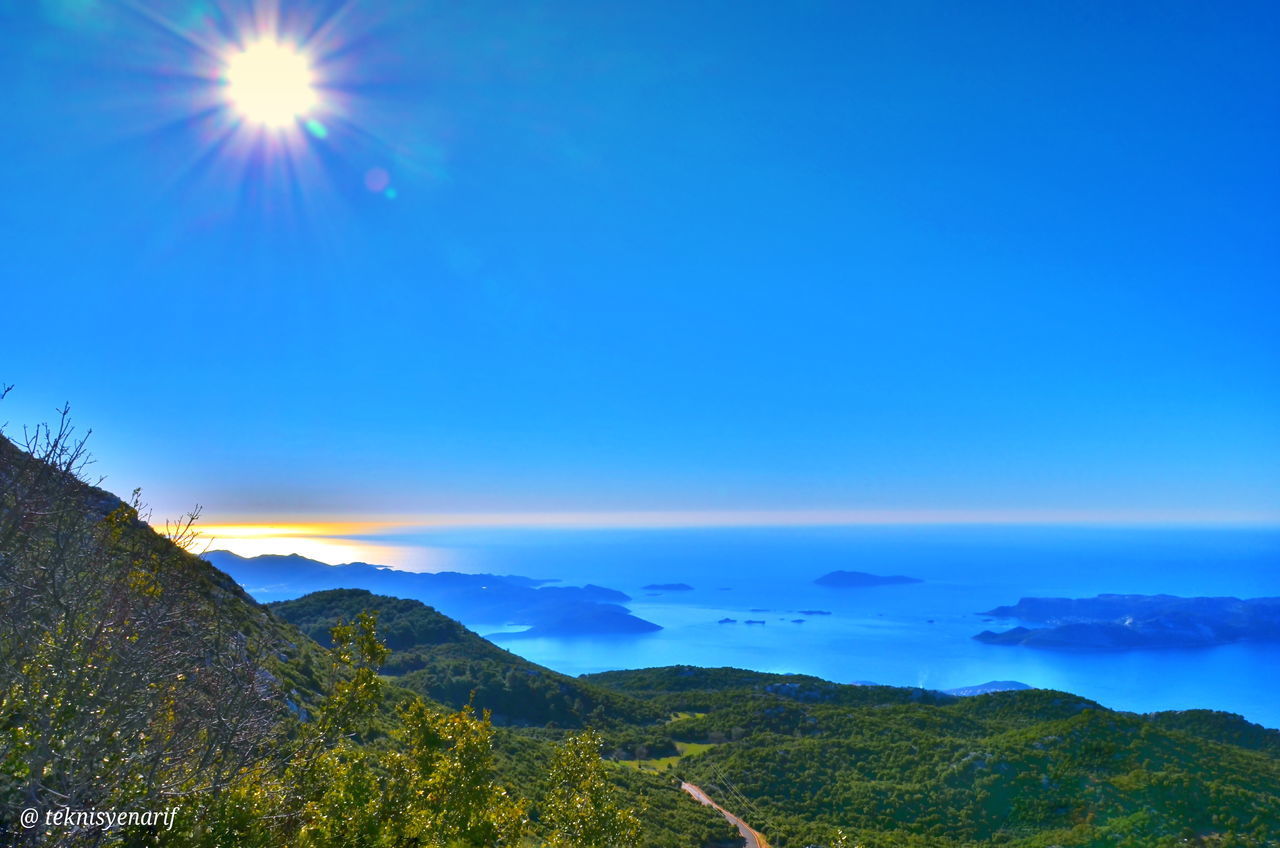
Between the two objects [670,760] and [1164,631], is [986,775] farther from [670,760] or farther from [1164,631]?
[1164,631]

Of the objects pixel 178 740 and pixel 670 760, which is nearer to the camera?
pixel 178 740

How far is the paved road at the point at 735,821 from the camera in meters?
28.4

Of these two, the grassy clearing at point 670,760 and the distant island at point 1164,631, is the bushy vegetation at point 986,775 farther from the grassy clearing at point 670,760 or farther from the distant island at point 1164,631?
the distant island at point 1164,631

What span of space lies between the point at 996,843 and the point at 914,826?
12.2ft

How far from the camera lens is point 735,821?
3095cm

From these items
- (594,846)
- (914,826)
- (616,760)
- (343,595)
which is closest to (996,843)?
(914,826)

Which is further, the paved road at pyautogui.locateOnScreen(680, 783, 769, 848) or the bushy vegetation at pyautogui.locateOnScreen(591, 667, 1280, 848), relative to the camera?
the paved road at pyautogui.locateOnScreen(680, 783, 769, 848)

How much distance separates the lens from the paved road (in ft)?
93.2

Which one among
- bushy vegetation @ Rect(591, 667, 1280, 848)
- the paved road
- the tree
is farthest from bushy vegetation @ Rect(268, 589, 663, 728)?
the tree

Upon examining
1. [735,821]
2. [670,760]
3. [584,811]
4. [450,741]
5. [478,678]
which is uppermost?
[450,741]

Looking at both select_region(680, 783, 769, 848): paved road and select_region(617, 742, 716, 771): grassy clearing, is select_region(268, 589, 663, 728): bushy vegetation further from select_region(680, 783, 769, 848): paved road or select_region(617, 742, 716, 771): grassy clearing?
select_region(680, 783, 769, 848): paved road

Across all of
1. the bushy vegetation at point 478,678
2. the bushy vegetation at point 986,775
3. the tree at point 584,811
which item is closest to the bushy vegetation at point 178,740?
the tree at point 584,811

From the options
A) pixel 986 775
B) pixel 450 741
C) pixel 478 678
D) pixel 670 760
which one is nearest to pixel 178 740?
pixel 450 741

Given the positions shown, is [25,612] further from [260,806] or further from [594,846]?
[594,846]
